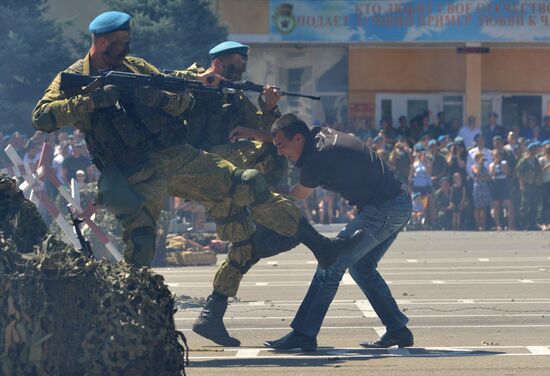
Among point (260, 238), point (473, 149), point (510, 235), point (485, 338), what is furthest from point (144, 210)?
point (473, 149)

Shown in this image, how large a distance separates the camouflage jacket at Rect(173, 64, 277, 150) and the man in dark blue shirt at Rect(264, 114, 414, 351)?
0.72 metres

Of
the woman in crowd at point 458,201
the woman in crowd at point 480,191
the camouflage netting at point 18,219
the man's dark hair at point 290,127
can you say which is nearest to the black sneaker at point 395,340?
the man's dark hair at point 290,127

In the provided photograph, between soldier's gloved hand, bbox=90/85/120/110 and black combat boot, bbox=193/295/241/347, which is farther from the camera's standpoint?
black combat boot, bbox=193/295/241/347

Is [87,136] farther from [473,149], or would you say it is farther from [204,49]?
[204,49]

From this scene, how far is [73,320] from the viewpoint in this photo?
21.7ft

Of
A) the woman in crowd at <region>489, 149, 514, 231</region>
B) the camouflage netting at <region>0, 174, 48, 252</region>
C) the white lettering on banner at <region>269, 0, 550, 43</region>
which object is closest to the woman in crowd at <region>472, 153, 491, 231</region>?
the woman in crowd at <region>489, 149, 514, 231</region>

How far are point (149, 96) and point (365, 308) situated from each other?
148 inches

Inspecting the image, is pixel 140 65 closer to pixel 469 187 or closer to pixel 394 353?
pixel 394 353

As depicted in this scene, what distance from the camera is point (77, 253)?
6.79 m

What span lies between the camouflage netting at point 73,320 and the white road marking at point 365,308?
14.6 feet

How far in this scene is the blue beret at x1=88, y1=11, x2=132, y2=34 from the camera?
28.2 ft

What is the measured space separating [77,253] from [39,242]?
0.31 m

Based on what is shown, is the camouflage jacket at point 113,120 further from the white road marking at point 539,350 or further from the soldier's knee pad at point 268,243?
the white road marking at point 539,350

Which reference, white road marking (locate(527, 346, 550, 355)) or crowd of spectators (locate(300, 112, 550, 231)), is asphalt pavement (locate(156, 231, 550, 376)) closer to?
white road marking (locate(527, 346, 550, 355))
